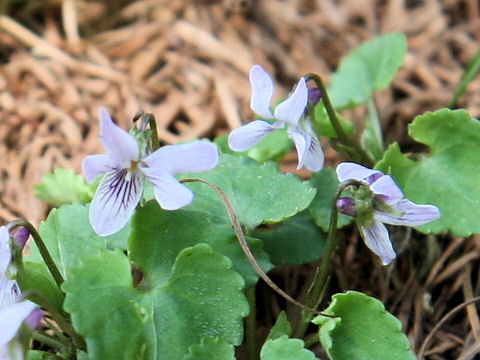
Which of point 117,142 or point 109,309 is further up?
point 117,142

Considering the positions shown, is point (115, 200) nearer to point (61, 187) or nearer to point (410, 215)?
point (410, 215)

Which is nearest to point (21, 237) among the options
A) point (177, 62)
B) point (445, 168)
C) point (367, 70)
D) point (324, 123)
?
point (324, 123)

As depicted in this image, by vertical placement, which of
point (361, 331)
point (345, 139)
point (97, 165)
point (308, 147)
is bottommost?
point (361, 331)

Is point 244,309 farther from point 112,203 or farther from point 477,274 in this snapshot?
point 477,274

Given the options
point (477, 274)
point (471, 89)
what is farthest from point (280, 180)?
point (471, 89)

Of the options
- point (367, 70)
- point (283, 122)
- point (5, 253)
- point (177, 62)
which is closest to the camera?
point (5, 253)

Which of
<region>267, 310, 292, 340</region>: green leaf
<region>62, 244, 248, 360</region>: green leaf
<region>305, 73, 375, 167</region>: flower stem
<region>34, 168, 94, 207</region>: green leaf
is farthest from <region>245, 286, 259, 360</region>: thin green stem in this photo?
<region>34, 168, 94, 207</region>: green leaf
